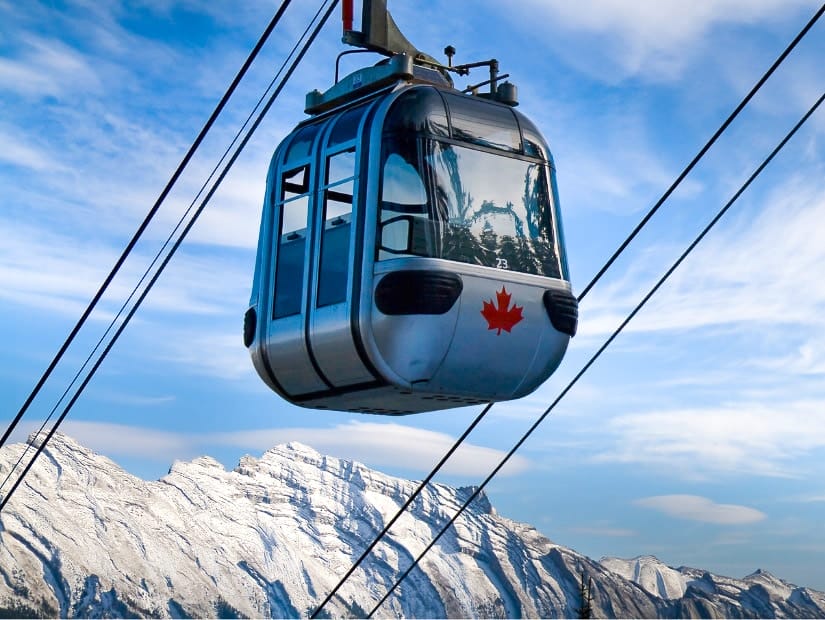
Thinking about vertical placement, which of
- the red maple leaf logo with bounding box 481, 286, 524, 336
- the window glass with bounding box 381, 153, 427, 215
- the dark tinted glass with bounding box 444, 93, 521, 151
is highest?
the dark tinted glass with bounding box 444, 93, 521, 151

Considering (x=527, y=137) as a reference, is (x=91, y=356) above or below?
below

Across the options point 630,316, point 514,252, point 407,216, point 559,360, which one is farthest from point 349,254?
point 630,316

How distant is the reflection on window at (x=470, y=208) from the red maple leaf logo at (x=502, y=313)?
39cm

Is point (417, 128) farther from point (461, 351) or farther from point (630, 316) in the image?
point (630, 316)

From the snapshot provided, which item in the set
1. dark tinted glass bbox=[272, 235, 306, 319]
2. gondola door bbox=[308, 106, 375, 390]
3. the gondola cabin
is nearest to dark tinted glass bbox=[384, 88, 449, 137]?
the gondola cabin

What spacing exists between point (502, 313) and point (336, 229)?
7.39ft

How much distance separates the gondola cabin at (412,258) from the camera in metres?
15.0

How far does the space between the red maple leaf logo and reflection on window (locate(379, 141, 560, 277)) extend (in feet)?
1.29

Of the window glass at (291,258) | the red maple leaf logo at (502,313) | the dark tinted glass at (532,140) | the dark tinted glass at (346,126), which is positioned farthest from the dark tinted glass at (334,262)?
the dark tinted glass at (532,140)

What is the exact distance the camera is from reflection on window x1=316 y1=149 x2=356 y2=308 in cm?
1543

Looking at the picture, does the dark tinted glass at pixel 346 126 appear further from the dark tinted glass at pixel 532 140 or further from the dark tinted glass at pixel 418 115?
the dark tinted glass at pixel 532 140

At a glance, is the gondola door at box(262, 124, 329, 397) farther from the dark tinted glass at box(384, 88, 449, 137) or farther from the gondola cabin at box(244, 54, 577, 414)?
the dark tinted glass at box(384, 88, 449, 137)

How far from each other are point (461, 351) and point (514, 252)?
4.90 ft

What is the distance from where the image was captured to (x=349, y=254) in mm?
15281
